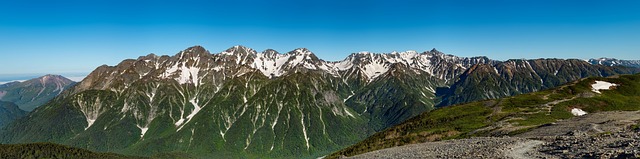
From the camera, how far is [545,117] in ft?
465

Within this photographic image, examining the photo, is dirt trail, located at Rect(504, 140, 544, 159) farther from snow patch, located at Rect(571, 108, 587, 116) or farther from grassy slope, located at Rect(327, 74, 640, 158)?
snow patch, located at Rect(571, 108, 587, 116)

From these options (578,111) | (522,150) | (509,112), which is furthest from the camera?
(578,111)

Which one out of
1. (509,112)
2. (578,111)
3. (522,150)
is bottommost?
(578,111)

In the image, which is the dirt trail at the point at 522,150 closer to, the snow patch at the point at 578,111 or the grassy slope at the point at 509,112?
the grassy slope at the point at 509,112

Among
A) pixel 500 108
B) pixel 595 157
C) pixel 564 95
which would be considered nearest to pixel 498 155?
pixel 595 157

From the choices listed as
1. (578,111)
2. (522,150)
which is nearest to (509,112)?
(578,111)

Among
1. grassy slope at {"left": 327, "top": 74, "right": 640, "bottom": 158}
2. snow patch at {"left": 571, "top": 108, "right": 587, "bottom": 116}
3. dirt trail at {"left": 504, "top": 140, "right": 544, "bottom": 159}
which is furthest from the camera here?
snow patch at {"left": 571, "top": 108, "right": 587, "bottom": 116}

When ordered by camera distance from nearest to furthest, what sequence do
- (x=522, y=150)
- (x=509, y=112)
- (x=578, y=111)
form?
1. (x=522, y=150)
2. (x=509, y=112)
3. (x=578, y=111)

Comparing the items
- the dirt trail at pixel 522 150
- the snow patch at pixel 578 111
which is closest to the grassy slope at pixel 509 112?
the snow patch at pixel 578 111

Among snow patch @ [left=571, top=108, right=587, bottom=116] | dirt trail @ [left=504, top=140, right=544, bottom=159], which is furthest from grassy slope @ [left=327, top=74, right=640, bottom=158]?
dirt trail @ [left=504, top=140, right=544, bottom=159]

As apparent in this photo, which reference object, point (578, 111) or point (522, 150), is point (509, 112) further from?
point (522, 150)

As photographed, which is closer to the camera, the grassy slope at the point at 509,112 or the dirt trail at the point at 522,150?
the dirt trail at the point at 522,150

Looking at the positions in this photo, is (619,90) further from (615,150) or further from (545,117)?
(615,150)

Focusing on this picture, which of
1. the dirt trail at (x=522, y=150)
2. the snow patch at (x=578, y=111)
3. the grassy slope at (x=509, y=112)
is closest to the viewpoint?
the dirt trail at (x=522, y=150)
